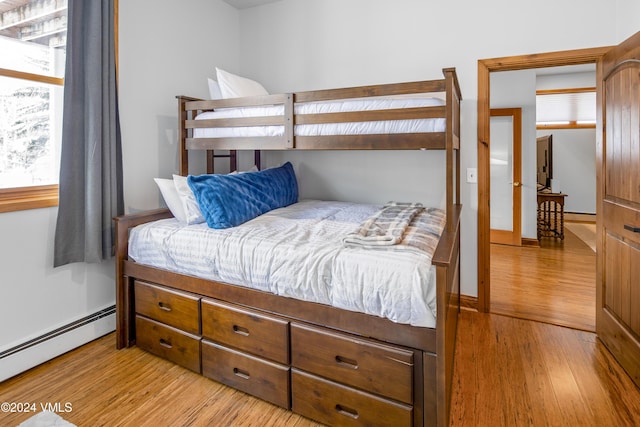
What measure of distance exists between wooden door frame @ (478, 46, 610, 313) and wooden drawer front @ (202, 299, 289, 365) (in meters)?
1.82

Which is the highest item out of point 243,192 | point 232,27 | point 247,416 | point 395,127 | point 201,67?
point 232,27

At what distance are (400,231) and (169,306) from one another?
4.53ft

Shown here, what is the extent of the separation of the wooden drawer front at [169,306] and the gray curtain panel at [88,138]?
15.4 inches

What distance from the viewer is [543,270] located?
12.8 feet

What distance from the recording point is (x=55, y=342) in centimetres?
226

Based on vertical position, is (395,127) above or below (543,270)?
above

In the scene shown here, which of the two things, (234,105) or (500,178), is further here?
(500,178)

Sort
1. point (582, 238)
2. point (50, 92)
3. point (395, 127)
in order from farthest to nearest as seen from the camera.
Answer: point (582, 238), point (50, 92), point (395, 127)

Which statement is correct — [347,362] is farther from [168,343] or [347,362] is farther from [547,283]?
[547,283]

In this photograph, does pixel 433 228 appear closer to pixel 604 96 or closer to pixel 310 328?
pixel 310 328

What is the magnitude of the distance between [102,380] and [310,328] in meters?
1.27

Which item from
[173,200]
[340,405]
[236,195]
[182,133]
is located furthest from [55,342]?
[340,405]

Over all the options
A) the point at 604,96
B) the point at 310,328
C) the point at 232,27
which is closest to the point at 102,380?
the point at 310,328

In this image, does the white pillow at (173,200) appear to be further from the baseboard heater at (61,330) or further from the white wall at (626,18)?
the white wall at (626,18)
